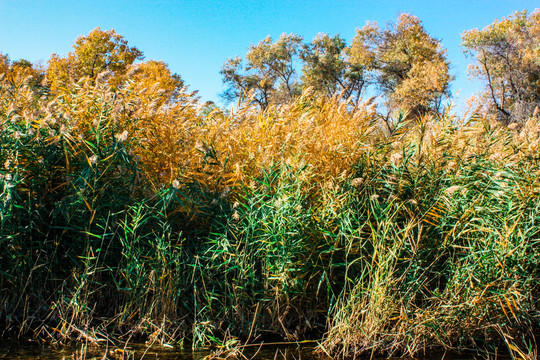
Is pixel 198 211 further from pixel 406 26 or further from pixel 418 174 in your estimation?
pixel 406 26

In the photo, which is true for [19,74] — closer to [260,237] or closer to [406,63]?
[260,237]

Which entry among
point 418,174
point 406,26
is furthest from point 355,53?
point 418,174

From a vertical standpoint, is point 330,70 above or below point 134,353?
above

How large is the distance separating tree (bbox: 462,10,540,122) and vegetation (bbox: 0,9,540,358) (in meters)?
20.2

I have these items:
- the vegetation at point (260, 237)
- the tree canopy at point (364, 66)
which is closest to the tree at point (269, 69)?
the tree canopy at point (364, 66)

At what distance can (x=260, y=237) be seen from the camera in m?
3.63

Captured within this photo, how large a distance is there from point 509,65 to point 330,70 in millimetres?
11873

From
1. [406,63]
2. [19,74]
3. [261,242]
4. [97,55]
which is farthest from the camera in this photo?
[406,63]

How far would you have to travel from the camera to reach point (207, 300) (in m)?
3.46

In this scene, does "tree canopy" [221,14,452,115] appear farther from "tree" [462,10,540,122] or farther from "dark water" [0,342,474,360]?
"dark water" [0,342,474,360]

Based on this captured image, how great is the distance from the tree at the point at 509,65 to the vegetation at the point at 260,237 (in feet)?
66.4

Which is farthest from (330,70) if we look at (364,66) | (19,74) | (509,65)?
(19,74)

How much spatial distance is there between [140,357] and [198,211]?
4.30 ft

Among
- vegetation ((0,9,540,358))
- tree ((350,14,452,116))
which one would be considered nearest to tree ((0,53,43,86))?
vegetation ((0,9,540,358))
